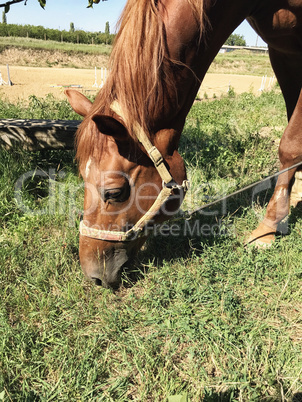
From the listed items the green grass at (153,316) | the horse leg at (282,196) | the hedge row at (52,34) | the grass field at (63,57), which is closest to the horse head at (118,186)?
the green grass at (153,316)

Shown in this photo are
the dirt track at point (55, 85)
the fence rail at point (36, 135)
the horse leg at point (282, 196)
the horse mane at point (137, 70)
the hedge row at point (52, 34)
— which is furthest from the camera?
the hedge row at point (52, 34)

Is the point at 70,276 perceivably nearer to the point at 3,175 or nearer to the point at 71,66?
the point at 3,175

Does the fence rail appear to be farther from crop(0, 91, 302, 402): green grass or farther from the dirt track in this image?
the dirt track

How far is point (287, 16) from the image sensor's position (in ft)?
6.54

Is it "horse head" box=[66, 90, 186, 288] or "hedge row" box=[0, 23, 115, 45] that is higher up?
"hedge row" box=[0, 23, 115, 45]

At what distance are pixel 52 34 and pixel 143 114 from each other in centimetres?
5407

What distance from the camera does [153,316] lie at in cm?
191

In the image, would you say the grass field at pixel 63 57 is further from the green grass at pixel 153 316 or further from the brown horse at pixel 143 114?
the brown horse at pixel 143 114

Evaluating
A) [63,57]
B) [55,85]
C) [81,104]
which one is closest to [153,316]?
[81,104]

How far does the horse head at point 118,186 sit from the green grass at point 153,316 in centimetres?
33

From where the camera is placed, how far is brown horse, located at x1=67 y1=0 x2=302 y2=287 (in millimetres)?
1529

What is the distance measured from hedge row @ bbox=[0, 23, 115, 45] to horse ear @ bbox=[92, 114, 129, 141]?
4519 centimetres

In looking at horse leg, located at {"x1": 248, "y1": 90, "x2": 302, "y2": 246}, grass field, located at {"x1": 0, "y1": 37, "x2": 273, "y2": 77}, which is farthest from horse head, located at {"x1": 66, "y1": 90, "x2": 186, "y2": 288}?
grass field, located at {"x1": 0, "y1": 37, "x2": 273, "y2": 77}

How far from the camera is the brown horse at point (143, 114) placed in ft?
5.02
